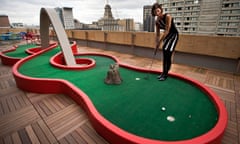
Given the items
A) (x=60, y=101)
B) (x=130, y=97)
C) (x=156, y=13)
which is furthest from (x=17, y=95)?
(x=156, y=13)

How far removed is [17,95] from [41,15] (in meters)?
3.05

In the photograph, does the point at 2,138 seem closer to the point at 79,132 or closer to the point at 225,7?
the point at 79,132

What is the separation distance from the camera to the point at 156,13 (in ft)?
7.66

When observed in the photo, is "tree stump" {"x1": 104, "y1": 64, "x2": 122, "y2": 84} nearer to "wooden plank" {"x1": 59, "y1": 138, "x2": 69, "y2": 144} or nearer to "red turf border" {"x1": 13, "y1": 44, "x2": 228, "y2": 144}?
"red turf border" {"x1": 13, "y1": 44, "x2": 228, "y2": 144}

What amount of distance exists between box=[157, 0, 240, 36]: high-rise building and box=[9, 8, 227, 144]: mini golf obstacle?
18860mm

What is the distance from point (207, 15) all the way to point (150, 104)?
38407mm

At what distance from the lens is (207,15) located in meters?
30.3

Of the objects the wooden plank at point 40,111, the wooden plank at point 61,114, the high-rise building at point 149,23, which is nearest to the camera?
the wooden plank at point 61,114

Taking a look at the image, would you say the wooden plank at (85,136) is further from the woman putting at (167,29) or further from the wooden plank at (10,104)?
the woman putting at (167,29)

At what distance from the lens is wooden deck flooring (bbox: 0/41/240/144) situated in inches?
59.0

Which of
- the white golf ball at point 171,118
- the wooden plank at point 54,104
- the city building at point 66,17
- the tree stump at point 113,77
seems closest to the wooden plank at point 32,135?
the wooden plank at point 54,104

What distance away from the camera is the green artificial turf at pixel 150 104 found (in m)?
1.42

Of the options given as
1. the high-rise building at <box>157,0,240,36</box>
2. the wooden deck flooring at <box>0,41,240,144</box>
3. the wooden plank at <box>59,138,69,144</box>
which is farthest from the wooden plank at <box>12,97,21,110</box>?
the high-rise building at <box>157,0,240,36</box>

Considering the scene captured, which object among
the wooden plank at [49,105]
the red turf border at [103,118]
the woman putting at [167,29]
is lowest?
the wooden plank at [49,105]
